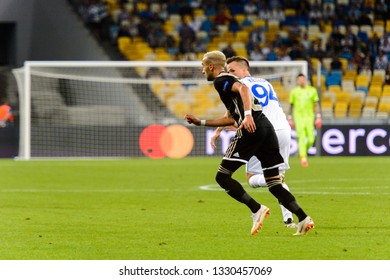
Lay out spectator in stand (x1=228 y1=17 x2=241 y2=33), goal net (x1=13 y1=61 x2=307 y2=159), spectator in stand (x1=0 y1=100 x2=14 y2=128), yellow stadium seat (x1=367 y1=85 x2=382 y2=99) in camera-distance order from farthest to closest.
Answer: spectator in stand (x1=228 y1=17 x2=241 y2=33) → yellow stadium seat (x1=367 y1=85 x2=382 y2=99) → spectator in stand (x1=0 y1=100 x2=14 y2=128) → goal net (x1=13 y1=61 x2=307 y2=159)

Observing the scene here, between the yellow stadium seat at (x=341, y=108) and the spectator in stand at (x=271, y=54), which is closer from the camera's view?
the yellow stadium seat at (x=341, y=108)

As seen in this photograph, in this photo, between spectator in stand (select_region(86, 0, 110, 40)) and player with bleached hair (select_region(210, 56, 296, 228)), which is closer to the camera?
player with bleached hair (select_region(210, 56, 296, 228))

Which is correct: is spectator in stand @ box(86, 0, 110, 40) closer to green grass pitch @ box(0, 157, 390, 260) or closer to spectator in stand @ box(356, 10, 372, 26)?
spectator in stand @ box(356, 10, 372, 26)

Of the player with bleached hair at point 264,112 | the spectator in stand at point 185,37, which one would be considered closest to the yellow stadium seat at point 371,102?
the spectator in stand at point 185,37

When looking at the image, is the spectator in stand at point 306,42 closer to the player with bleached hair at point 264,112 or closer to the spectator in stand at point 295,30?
the spectator in stand at point 295,30

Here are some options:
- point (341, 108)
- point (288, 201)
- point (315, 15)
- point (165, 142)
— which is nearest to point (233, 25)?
point (315, 15)

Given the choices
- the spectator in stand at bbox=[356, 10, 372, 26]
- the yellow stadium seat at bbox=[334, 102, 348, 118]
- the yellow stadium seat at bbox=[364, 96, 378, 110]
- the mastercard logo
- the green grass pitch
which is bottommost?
the mastercard logo

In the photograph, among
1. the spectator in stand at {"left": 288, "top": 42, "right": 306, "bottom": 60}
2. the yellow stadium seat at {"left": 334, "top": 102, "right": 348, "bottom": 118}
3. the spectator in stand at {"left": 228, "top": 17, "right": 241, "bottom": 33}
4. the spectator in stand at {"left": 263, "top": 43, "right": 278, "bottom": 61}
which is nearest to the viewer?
the yellow stadium seat at {"left": 334, "top": 102, "right": 348, "bottom": 118}

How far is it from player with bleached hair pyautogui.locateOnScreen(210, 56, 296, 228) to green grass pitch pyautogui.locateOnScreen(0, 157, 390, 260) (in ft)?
1.63

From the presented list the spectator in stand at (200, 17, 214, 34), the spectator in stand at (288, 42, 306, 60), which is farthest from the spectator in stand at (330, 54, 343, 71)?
the spectator in stand at (200, 17, 214, 34)

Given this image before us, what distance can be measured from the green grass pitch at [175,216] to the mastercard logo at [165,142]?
5772mm

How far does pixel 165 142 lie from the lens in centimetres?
3130

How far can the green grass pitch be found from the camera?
10359mm

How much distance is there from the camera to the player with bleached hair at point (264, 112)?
1215 centimetres
